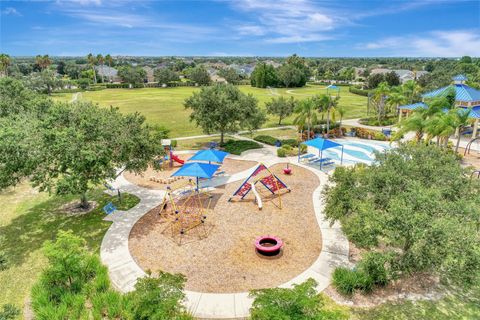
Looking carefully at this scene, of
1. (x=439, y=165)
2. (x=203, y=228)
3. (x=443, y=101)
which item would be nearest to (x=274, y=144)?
(x=443, y=101)

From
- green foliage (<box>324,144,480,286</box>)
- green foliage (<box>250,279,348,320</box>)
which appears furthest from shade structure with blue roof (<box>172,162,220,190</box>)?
green foliage (<box>250,279,348,320</box>)

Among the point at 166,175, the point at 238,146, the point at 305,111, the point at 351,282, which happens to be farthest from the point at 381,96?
the point at 351,282

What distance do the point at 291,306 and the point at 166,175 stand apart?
18.5 meters

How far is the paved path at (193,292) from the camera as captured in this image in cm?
1152

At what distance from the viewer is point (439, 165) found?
43.8 feet

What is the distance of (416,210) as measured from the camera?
35.4 ft

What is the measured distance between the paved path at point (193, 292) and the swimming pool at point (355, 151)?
9.43 meters

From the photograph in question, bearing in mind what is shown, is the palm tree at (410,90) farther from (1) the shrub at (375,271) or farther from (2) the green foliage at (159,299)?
(2) the green foliage at (159,299)

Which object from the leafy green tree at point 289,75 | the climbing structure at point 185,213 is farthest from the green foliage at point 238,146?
the leafy green tree at point 289,75

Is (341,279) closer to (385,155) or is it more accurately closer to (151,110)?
(385,155)

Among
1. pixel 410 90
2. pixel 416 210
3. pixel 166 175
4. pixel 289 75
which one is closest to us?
pixel 416 210

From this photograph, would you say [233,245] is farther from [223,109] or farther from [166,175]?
[223,109]

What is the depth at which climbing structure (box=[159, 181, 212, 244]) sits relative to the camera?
16.9 metres

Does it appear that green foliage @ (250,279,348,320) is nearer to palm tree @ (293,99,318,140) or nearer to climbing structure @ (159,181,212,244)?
climbing structure @ (159,181,212,244)
